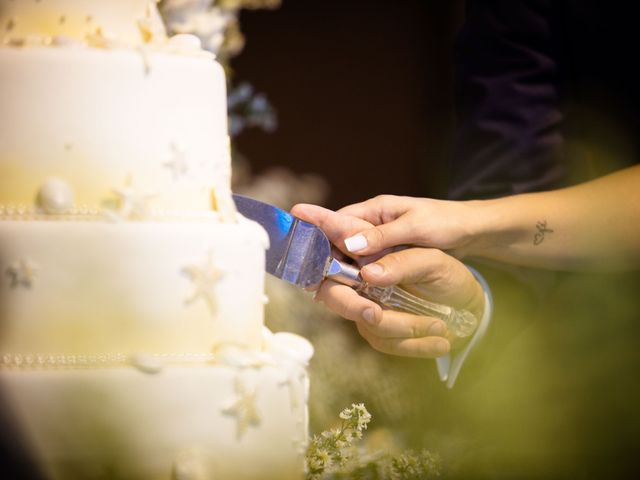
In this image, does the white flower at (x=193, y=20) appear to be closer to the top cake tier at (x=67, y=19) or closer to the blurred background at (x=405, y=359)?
the top cake tier at (x=67, y=19)

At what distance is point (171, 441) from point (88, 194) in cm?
36

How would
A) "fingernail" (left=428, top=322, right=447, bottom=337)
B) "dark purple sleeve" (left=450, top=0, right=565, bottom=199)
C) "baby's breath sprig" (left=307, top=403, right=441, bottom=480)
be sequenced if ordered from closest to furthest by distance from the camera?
1. "baby's breath sprig" (left=307, top=403, right=441, bottom=480)
2. "fingernail" (left=428, top=322, right=447, bottom=337)
3. "dark purple sleeve" (left=450, top=0, right=565, bottom=199)

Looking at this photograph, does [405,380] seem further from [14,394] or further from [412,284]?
[14,394]

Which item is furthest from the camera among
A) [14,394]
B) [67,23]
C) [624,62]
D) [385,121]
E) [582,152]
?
[385,121]

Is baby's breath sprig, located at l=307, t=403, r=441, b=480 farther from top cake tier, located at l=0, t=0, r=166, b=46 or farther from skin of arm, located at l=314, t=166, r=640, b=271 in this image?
top cake tier, located at l=0, t=0, r=166, b=46

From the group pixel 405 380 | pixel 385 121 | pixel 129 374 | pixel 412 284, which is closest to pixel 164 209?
pixel 129 374

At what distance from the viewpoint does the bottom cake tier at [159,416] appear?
1.04 meters

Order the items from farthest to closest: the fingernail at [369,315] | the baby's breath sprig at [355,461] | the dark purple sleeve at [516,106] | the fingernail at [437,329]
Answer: the dark purple sleeve at [516,106] < the fingernail at [437,329] < the fingernail at [369,315] < the baby's breath sprig at [355,461]

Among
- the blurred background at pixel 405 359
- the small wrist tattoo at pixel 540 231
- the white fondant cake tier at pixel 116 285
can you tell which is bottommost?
the blurred background at pixel 405 359

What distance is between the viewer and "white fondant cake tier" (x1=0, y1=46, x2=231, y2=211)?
107 centimetres

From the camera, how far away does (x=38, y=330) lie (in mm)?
1054

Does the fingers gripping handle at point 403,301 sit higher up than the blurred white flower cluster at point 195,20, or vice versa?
the blurred white flower cluster at point 195,20

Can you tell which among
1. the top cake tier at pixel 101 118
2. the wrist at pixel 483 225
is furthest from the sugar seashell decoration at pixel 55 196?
the wrist at pixel 483 225

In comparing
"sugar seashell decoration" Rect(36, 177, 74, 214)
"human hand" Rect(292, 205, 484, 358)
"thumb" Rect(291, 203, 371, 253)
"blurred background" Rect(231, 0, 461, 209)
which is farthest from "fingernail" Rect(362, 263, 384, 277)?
"blurred background" Rect(231, 0, 461, 209)
